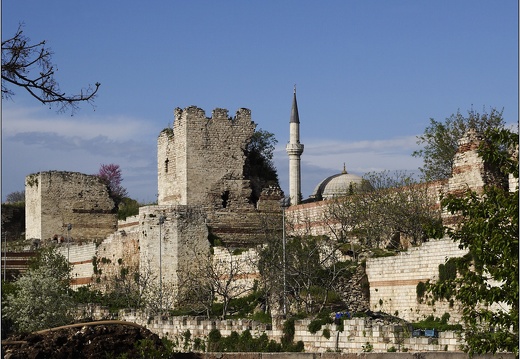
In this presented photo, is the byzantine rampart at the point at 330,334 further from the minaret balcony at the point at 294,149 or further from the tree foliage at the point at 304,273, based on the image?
the minaret balcony at the point at 294,149

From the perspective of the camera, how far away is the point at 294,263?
118 ft

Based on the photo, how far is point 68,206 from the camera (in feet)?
192

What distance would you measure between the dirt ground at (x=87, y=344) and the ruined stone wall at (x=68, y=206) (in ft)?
120

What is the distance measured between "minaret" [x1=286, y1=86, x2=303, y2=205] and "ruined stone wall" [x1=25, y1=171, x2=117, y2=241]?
9185mm

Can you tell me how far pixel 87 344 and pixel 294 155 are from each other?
4283 cm

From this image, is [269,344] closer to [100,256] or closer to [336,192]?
[100,256]

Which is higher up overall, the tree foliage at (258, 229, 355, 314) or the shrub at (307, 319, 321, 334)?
the tree foliage at (258, 229, 355, 314)

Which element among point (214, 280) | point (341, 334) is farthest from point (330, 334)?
point (214, 280)

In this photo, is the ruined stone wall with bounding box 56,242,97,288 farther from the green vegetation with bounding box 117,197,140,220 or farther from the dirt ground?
the dirt ground

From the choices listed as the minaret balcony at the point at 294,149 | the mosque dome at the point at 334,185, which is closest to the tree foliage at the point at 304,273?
the mosque dome at the point at 334,185

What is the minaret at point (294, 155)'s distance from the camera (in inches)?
2414

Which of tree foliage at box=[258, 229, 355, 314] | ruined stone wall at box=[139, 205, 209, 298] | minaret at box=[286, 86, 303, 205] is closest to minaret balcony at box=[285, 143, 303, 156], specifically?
minaret at box=[286, 86, 303, 205]

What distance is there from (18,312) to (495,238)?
24.6m

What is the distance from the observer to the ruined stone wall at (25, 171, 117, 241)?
58031 mm
